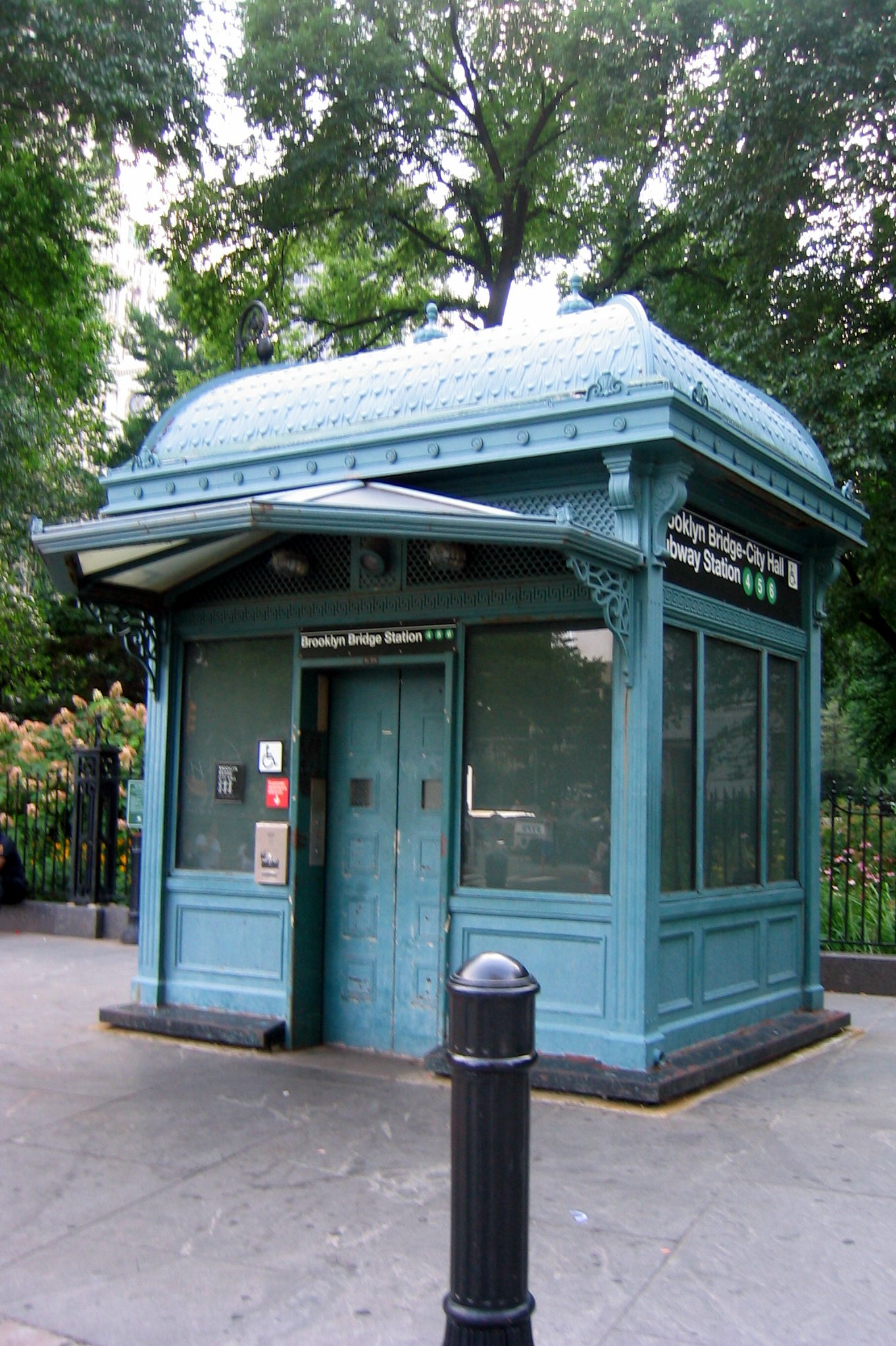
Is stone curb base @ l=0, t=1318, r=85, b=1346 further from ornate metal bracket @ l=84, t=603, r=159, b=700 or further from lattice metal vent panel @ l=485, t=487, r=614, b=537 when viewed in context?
ornate metal bracket @ l=84, t=603, r=159, b=700

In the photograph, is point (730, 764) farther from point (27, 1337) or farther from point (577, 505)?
point (27, 1337)

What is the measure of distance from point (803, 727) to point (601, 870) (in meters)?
2.80

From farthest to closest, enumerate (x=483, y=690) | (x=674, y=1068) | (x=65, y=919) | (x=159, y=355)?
(x=159, y=355) → (x=65, y=919) → (x=483, y=690) → (x=674, y=1068)

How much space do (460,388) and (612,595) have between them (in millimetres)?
1831

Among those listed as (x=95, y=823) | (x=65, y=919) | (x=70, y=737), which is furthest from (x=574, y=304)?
(x=70, y=737)

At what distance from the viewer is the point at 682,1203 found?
5062mm

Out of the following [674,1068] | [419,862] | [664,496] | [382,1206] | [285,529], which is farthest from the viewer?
[419,862]

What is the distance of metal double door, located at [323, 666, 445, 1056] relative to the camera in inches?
301

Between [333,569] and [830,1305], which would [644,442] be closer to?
[333,569]

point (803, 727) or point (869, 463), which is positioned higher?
point (869, 463)

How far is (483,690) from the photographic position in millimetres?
7500

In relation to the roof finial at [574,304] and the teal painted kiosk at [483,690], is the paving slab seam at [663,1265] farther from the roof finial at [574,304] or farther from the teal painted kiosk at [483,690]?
the roof finial at [574,304]

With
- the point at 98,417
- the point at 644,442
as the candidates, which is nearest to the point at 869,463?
the point at 644,442

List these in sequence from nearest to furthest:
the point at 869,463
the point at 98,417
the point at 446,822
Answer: the point at 446,822 → the point at 869,463 → the point at 98,417
